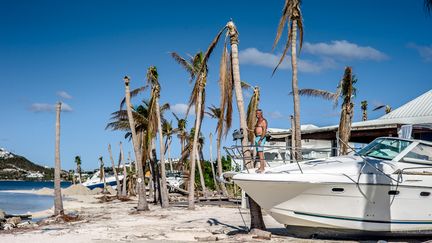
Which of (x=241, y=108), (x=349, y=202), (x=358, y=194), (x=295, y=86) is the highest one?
(x=295, y=86)

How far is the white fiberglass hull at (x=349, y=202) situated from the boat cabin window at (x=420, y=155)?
72cm

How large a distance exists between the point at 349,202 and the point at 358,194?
288 mm

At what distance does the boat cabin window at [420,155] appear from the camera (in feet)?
41.8

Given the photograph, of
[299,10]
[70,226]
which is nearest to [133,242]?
[70,226]

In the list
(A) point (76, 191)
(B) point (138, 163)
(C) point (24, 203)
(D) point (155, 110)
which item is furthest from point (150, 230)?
(A) point (76, 191)

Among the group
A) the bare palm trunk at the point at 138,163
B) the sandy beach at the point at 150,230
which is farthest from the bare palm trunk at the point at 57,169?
the bare palm trunk at the point at 138,163

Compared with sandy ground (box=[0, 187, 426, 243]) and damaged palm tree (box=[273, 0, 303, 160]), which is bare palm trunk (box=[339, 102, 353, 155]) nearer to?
damaged palm tree (box=[273, 0, 303, 160])

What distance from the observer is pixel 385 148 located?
43.7 feet

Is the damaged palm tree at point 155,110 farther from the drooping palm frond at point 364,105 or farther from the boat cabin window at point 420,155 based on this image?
the drooping palm frond at point 364,105

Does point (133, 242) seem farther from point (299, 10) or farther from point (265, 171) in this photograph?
point (299, 10)

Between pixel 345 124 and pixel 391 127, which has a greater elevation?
pixel 345 124

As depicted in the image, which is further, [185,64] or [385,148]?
[185,64]

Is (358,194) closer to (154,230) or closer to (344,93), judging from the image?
(154,230)

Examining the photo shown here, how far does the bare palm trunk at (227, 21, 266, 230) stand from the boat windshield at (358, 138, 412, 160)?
311 cm
